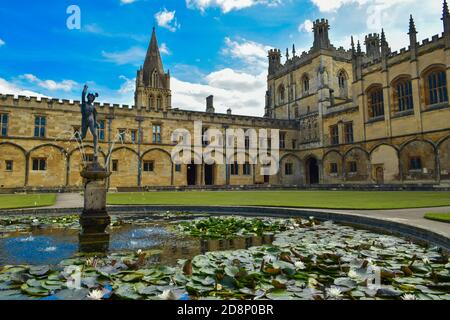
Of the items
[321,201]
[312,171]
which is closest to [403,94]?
[312,171]

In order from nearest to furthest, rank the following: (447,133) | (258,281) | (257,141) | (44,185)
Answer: (258,281) < (447,133) < (44,185) < (257,141)

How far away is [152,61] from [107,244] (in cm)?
5392

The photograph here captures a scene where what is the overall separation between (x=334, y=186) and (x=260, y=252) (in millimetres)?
24954

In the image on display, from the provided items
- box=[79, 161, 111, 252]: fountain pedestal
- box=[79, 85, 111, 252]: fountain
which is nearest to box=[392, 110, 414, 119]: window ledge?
box=[79, 85, 111, 252]: fountain

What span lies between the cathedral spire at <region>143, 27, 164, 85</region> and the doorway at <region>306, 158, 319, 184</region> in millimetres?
31887

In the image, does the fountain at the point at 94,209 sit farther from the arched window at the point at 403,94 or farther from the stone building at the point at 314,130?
the arched window at the point at 403,94

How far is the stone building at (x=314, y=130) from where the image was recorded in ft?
85.0

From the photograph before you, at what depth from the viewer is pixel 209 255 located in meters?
4.62

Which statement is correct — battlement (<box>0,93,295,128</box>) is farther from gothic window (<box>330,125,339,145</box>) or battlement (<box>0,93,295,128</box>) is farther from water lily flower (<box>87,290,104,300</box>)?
water lily flower (<box>87,290,104,300</box>)

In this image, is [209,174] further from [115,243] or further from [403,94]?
[115,243]

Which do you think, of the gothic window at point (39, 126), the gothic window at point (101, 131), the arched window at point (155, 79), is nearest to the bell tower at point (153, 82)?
the arched window at point (155, 79)

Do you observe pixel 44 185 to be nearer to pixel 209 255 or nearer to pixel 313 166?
pixel 209 255
